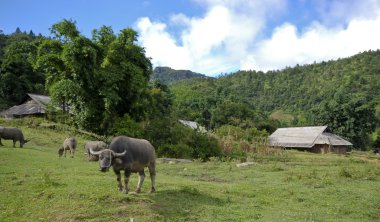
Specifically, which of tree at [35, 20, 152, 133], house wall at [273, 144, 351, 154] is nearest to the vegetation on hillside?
house wall at [273, 144, 351, 154]

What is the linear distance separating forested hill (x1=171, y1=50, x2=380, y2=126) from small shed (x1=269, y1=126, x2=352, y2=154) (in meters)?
23.6

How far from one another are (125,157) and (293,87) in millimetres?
116212

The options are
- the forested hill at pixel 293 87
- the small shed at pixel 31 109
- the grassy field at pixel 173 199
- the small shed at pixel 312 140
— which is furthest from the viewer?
the forested hill at pixel 293 87

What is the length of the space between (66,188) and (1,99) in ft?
164

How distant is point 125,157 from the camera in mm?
10242

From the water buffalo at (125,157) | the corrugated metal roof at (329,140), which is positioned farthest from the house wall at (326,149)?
the water buffalo at (125,157)

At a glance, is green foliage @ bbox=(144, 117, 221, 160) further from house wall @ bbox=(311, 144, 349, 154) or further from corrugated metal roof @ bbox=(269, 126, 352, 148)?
house wall @ bbox=(311, 144, 349, 154)

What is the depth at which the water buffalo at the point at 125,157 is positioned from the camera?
9.77 metres

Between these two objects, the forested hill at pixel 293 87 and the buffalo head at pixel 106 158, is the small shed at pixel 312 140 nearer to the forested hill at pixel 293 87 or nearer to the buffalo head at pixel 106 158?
the forested hill at pixel 293 87

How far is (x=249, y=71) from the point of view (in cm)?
14500

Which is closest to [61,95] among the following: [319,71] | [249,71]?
[319,71]

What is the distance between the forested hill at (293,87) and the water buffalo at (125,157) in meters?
66.6

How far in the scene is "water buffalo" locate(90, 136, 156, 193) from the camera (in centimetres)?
977

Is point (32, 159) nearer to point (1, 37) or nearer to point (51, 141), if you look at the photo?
point (51, 141)
